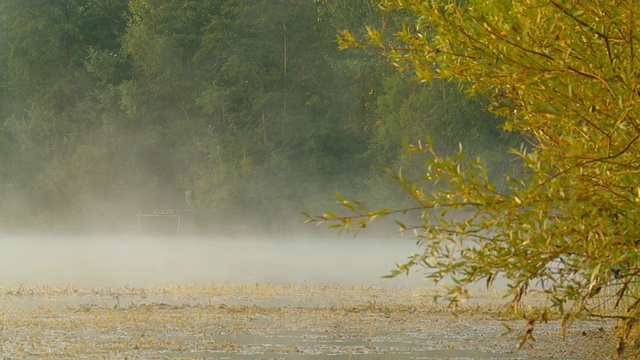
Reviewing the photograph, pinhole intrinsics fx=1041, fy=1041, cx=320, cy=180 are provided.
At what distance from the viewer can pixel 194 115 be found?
159 feet

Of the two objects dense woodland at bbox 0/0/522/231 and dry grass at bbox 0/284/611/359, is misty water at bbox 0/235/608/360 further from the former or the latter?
dense woodland at bbox 0/0/522/231

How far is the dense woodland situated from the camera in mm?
46094

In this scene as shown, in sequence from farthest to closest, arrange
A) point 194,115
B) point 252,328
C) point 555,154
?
point 194,115 → point 252,328 → point 555,154

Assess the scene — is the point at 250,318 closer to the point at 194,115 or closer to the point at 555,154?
the point at 555,154

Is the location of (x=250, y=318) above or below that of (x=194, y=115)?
below

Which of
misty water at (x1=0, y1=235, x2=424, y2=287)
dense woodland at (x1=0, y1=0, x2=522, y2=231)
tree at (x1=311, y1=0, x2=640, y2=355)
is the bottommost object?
tree at (x1=311, y1=0, x2=640, y2=355)

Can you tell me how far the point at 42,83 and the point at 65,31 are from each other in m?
2.72

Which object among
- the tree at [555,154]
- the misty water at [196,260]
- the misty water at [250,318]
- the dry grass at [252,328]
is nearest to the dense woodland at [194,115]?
the misty water at [196,260]

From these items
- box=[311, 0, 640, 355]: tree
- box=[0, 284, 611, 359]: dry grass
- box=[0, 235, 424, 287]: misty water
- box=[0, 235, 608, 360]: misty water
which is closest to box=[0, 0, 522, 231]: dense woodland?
box=[0, 235, 424, 287]: misty water

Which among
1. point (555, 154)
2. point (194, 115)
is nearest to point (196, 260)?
point (194, 115)

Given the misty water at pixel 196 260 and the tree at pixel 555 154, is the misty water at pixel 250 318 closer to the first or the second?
the misty water at pixel 196 260

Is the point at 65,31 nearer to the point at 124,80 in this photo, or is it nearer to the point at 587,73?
the point at 124,80

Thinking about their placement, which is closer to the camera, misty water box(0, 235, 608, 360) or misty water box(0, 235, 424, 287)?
misty water box(0, 235, 608, 360)

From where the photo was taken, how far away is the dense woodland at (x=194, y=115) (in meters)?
46.1
